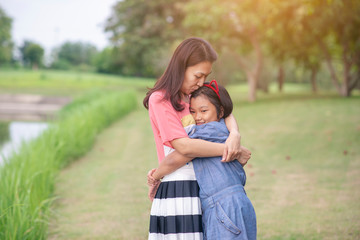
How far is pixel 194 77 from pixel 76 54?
84.1m

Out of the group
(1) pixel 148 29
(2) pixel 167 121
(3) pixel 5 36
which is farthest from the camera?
(3) pixel 5 36

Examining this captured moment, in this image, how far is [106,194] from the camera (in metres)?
5.83

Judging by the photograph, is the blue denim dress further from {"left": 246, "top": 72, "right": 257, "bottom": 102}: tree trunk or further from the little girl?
{"left": 246, "top": 72, "right": 257, "bottom": 102}: tree trunk

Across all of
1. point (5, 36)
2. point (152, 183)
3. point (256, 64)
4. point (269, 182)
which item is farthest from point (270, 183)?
point (5, 36)

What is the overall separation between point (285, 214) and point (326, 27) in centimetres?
1523

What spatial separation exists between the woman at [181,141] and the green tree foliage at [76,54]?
79.5 m

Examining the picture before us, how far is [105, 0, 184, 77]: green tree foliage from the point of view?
26.8 metres

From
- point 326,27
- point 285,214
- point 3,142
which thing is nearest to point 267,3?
point 326,27

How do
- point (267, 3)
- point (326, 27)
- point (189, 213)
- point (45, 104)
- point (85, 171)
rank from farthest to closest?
point (45, 104)
point (326, 27)
point (267, 3)
point (85, 171)
point (189, 213)

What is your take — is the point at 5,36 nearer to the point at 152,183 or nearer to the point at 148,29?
the point at 148,29

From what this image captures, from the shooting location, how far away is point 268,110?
14844 millimetres

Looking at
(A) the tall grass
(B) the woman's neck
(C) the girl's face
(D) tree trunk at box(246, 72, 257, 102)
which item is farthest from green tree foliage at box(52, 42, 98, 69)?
(C) the girl's face

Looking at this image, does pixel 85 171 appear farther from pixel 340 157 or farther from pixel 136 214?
pixel 340 157

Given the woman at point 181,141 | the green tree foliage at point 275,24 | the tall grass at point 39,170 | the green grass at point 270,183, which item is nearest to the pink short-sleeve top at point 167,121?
the woman at point 181,141
